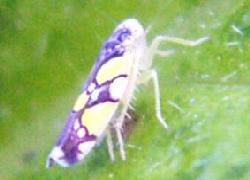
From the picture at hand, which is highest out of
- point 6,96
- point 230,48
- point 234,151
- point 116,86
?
point 6,96

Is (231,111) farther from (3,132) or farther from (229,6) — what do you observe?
(3,132)

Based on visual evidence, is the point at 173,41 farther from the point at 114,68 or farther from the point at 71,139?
the point at 71,139

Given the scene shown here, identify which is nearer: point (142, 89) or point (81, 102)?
point (81, 102)

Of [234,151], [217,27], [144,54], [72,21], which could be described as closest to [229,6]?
[217,27]

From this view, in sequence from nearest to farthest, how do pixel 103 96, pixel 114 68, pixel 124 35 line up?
pixel 103 96
pixel 114 68
pixel 124 35

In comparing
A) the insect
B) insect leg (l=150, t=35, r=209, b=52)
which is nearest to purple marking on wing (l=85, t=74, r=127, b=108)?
the insect

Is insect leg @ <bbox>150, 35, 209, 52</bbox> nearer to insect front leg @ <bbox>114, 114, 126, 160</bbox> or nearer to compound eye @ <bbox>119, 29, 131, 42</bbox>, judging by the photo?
compound eye @ <bbox>119, 29, 131, 42</bbox>

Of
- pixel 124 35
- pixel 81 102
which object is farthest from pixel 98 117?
pixel 124 35

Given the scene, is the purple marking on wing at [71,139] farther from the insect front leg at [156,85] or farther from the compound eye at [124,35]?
the compound eye at [124,35]

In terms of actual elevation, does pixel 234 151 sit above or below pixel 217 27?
below
